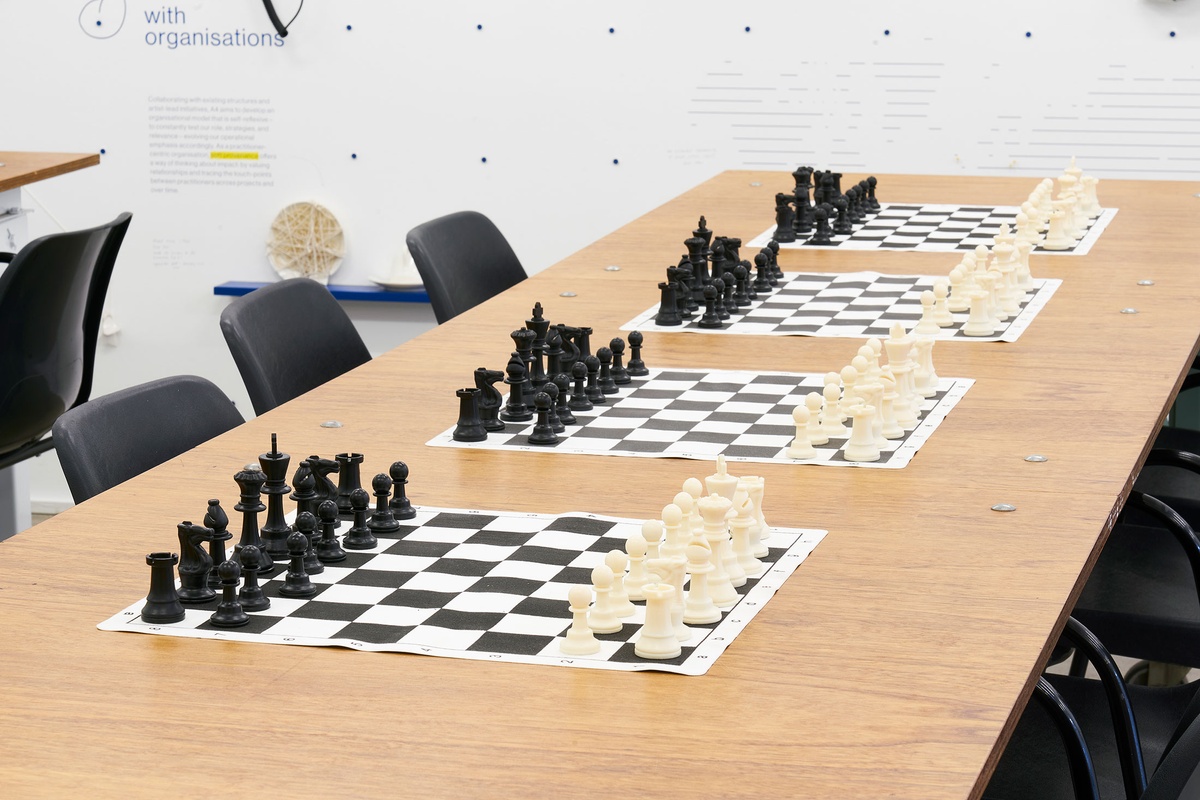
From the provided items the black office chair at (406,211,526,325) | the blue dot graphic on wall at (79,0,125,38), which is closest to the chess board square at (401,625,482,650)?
the black office chair at (406,211,526,325)

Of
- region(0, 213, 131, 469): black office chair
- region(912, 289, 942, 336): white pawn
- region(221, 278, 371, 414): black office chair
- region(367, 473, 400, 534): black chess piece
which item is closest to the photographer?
region(367, 473, 400, 534): black chess piece

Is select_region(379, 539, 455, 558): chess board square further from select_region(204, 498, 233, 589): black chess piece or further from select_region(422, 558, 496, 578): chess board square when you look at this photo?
select_region(204, 498, 233, 589): black chess piece

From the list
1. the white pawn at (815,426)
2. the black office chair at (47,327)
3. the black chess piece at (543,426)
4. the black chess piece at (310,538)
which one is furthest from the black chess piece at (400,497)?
the black office chair at (47,327)

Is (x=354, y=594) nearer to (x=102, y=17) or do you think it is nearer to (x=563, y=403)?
(x=563, y=403)

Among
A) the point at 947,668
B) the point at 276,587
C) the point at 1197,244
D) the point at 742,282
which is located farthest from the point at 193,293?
the point at 947,668

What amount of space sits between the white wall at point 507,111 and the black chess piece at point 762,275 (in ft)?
5.89

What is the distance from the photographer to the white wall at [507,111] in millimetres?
4441

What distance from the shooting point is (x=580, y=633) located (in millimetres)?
1447

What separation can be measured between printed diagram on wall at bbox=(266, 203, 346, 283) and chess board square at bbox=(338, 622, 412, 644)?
3.63 m

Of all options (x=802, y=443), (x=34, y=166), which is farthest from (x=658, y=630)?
(x=34, y=166)

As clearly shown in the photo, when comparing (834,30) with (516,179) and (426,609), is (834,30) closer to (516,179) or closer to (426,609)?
(516,179)

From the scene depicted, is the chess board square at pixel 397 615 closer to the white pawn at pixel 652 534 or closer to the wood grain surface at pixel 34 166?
the white pawn at pixel 652 534

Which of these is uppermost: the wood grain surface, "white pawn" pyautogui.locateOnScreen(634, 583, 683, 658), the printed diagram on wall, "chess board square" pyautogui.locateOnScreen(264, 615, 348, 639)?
the wood grain surface

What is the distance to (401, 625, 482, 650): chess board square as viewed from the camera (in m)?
1.47
